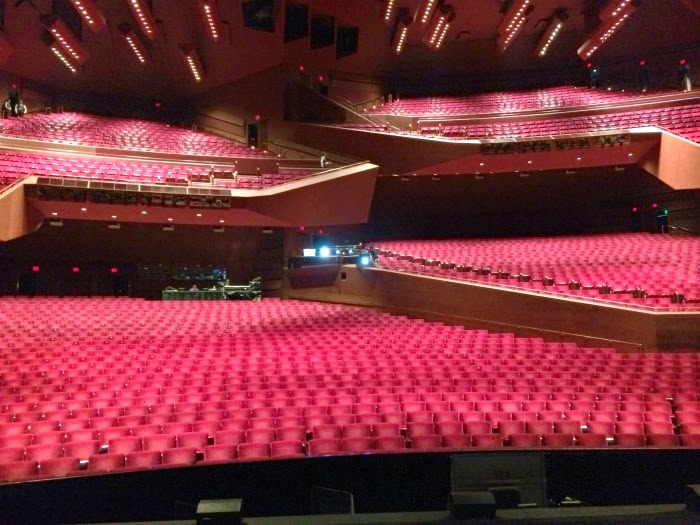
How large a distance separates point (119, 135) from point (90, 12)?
2.47 m

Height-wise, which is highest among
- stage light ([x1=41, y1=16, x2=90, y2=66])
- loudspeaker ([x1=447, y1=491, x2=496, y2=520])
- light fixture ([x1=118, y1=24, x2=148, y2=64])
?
light fixture ([x1=118, y1=24, x2=148, y2=64])

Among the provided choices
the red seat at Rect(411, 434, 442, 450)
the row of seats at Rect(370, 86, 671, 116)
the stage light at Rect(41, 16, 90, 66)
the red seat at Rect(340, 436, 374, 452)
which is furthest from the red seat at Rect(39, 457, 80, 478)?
the row of seats at Rect(370, 86, 671, 116)

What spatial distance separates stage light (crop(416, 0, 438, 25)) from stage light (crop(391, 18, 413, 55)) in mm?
421

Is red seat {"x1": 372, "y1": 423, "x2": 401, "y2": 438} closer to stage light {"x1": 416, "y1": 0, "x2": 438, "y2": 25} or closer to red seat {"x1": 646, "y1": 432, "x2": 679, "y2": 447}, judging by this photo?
red seat {"x1": 646, "y1": 432, "x2": 679, "y2": 447}

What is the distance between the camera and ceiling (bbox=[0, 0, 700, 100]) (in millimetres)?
9883

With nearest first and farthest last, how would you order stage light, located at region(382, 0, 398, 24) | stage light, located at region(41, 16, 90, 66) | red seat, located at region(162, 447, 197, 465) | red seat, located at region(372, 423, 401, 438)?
red seat, located at region(162, 447, 197, 465) → red seat, located at region(372, 423, 401, 438) → stage light, located at region(41, 16, 90, 66) → stage light, located at region(382, 0, 398, 24)

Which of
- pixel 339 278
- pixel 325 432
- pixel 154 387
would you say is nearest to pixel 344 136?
pixel 339 278

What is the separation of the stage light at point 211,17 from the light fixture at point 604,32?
7.43 metres

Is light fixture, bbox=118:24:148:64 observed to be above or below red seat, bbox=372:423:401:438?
above

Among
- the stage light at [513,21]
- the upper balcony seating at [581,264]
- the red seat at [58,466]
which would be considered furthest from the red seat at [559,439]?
the stage light at [513,21]

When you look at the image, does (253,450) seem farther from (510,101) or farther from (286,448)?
(510,101)

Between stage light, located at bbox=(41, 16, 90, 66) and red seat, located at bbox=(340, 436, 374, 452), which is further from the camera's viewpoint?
stage light, located at bbox=(41, 16, 90, 66)

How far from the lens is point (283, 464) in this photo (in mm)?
2068

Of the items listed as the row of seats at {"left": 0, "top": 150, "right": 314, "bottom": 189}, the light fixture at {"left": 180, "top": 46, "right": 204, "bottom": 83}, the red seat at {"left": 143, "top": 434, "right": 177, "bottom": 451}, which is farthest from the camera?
the light fixture at {"left": 180, "top": 46, "right": 204, "bottom": 83}
